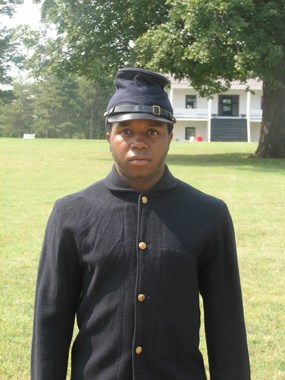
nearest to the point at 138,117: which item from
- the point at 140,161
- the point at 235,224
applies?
the point at 140,161

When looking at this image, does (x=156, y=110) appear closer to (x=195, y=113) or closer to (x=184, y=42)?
(x=184, y=42)

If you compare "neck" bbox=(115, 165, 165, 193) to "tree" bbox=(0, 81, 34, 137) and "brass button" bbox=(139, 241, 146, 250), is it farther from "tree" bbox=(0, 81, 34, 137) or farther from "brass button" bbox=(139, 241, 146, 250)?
"tree" bbox=(0, 81, 34, 137)

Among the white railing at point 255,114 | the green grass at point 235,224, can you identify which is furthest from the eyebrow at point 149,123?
the white railing at point 255,114

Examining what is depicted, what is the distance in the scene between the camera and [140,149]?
2355mm

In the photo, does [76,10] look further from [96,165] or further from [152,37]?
[96,165]

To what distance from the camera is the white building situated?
184ft

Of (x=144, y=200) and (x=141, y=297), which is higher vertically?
(x=144, y=200)

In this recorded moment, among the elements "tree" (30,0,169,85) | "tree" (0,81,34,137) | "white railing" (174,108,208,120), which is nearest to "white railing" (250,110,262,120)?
"white railing" (174,108,208,120)

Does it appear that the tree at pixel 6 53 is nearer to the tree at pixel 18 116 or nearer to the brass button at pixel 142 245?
the tree at pixel 18 116

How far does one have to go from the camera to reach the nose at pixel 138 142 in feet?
7.72

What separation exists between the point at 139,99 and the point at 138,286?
641 millimetres

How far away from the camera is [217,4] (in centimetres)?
2055

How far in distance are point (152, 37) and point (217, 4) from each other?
2449mm

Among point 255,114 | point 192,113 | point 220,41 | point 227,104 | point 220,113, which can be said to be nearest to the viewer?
point 220,41
